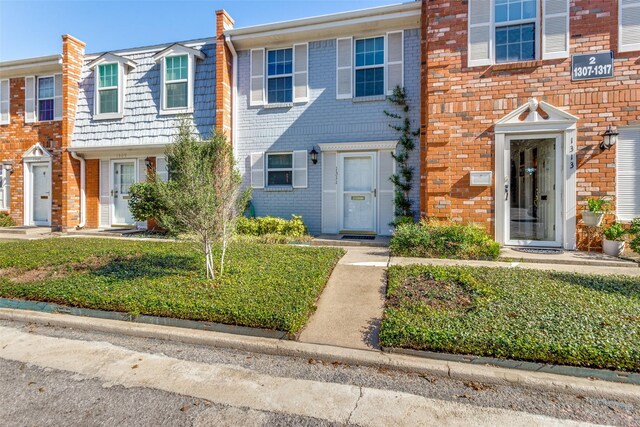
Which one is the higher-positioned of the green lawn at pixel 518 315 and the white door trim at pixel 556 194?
the white door trim at pixel 556 194

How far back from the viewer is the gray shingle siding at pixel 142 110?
998 cm

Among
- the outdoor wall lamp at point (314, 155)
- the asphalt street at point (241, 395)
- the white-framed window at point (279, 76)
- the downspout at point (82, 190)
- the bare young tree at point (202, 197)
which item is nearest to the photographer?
the asphalt street at point (241, 395)

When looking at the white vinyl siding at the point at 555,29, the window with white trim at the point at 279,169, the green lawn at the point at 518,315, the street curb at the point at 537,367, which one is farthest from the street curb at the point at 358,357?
the white vinyl siding at the point at 555,29

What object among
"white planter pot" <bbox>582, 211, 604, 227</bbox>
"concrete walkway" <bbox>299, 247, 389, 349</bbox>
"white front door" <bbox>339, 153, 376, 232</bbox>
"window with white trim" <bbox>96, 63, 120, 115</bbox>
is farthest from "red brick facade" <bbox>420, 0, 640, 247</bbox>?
"window with white trim" <bbox>96, 63, 120, 115</bbox>

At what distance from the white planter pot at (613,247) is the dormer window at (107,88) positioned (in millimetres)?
13032

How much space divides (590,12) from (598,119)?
2120 millimetres

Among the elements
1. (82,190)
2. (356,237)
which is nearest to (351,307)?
(356,237)

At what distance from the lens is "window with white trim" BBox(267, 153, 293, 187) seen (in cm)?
974

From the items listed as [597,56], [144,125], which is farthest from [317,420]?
[144,125]

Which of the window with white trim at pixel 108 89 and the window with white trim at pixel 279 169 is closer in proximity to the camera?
the window with white trim at pixel 279 169

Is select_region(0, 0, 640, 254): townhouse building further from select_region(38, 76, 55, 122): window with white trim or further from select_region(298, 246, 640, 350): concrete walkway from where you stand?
select_region(298, 246, 640, 350): concrete walkway

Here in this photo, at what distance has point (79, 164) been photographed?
11125mm

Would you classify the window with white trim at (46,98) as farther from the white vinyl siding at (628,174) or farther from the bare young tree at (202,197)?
the white vinyl siding at (628,174)

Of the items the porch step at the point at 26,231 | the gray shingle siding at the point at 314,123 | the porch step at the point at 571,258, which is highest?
the gray shingle siding at the point at 314,123
